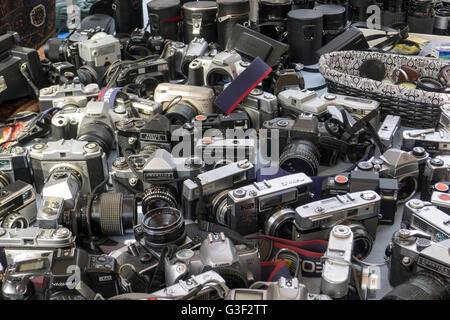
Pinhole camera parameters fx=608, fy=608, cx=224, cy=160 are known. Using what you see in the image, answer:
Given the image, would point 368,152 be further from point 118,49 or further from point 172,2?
point 172,2

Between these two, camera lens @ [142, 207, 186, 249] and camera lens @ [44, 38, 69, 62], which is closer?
camera lens @ [142, 207, 186, 249]

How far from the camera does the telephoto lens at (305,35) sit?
12.6 feet

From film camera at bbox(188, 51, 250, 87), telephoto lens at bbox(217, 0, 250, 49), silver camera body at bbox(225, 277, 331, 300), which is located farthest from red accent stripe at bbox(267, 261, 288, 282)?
telephoto lens at bbox(217, 0, 250, 49)

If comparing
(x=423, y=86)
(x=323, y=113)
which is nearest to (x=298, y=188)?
(x=323, y=113)

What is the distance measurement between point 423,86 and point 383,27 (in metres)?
1.17

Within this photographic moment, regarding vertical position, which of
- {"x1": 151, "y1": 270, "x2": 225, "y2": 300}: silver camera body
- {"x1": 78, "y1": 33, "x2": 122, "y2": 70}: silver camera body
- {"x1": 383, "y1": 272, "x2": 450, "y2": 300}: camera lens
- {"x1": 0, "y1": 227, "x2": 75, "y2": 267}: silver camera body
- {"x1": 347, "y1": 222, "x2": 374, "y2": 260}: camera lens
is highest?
{"x1": 78, "y1": 33, "x2": 122, "y2": 70}: silver camera body

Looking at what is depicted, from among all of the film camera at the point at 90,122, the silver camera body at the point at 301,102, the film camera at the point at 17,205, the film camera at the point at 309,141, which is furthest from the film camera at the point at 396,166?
the film camera at the point at 17,205

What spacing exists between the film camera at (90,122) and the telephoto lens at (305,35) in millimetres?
1459

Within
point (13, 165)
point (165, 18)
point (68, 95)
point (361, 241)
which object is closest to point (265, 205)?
point (361, 241)

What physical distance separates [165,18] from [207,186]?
2066 millimetres

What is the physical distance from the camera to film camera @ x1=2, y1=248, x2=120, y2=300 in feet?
5.87

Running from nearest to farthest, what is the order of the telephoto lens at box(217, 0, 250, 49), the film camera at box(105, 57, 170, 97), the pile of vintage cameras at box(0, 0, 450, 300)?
the pile of vintage cameras at box(0, 0, 450, 300), the film camera at box(105, 57, 170, 97), the telephoto lens at box(217, 0, 250, 49)

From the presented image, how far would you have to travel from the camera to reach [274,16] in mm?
4090

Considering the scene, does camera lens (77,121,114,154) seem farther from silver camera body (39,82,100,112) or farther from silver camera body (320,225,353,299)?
silver camera body (320,225,353,299)
